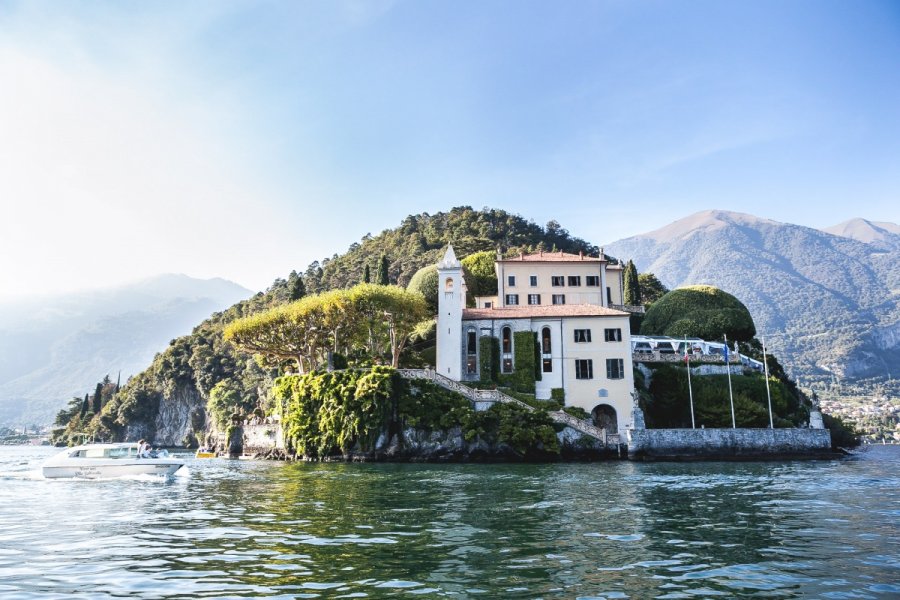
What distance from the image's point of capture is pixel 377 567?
40.7ft

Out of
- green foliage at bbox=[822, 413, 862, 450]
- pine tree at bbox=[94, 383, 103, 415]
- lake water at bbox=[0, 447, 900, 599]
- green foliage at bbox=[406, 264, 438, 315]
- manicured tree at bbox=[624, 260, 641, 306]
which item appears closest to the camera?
lake water at bbox=[0, 447, 900, 599]

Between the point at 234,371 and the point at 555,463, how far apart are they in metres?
76.0

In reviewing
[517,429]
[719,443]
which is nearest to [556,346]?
[517,429]

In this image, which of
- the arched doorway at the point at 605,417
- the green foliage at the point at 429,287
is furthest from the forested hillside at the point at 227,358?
the arched doorway at the point at 605,417

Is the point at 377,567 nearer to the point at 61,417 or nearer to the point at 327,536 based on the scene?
the point at 327,536

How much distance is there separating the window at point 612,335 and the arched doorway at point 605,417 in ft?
18.9

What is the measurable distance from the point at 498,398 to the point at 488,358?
646 centimetres

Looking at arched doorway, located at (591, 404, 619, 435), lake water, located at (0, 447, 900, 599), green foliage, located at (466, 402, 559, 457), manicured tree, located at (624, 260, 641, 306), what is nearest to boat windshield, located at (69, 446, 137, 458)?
lake water, located at (0, 447, 900, 599)

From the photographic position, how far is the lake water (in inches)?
434

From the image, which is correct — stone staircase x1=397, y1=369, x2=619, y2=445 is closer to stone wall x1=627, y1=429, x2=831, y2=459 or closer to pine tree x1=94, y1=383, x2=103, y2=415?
stone wall x1=627, y1=429, x2=831, y2=459

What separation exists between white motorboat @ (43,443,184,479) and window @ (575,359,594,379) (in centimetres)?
3368

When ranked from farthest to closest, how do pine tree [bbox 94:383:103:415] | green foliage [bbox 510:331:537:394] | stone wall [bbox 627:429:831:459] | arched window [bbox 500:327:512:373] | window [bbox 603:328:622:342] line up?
pine tree [bbox 94:383:103:415] → arched window [bbox 500:327:512:373] → green foliage [bbox 510:331:537:394] → window [bbox 603:328:622:342] → stone wall [bbox 627:429:831:459]

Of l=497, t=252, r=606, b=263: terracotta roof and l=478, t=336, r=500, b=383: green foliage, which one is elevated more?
l=497, t=252, r=606, b=263: terracotta roof

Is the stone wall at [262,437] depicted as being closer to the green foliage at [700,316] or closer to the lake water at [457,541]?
the lake water at [457,541]
